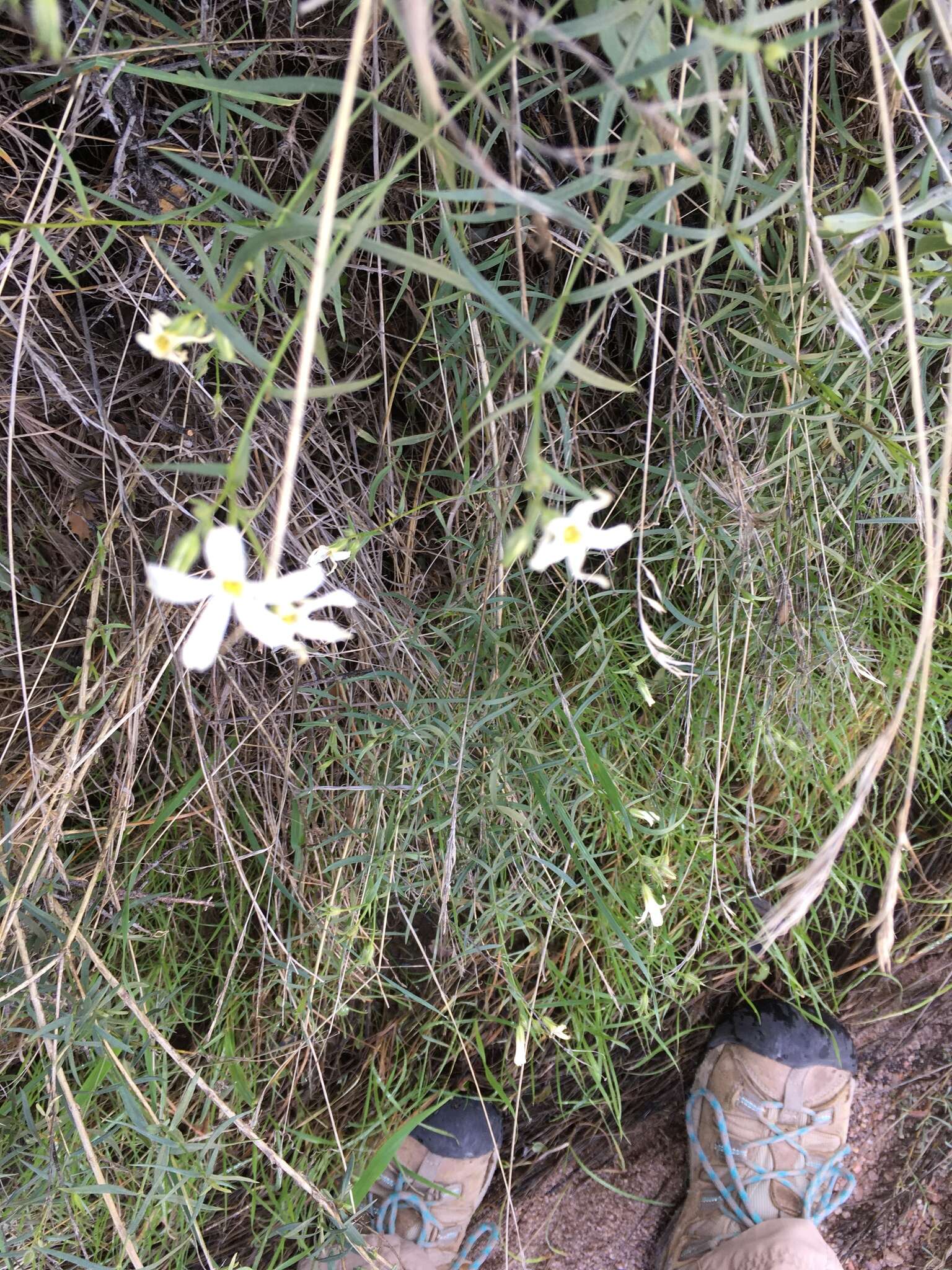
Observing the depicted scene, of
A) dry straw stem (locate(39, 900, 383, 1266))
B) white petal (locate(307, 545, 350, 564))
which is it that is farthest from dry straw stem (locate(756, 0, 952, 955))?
dry straw stem (locate(39, 900, 383, 1266))

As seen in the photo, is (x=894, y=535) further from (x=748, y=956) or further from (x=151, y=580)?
(x=151, y=580)

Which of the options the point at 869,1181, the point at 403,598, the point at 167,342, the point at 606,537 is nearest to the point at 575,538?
the point at 606,537

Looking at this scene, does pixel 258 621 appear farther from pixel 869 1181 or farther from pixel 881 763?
pixel 869 1181

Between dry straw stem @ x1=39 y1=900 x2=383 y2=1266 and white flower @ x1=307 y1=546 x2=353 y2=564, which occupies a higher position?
white flower @ x1=307 y1=546 x2=353 y2=564

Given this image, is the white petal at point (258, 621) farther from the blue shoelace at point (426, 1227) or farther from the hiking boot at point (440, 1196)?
the blue shoelace at point (426, 1227)

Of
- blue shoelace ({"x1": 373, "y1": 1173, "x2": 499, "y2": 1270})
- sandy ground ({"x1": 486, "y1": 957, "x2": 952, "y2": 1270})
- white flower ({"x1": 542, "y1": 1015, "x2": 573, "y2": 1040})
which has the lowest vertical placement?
blue shoelace ({"x1": 373, "y1": 1173, "x2": 499, "y2": 1270})

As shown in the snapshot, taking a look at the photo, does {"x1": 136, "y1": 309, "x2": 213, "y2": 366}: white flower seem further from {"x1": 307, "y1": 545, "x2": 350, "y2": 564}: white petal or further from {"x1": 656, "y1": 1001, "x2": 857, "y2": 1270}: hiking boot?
{"x1": 656, "y1": 1001, "x2": 857, "y2": 1270}: hiking boot

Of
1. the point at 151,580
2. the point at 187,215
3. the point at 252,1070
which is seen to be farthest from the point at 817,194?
the point at 252,1070
